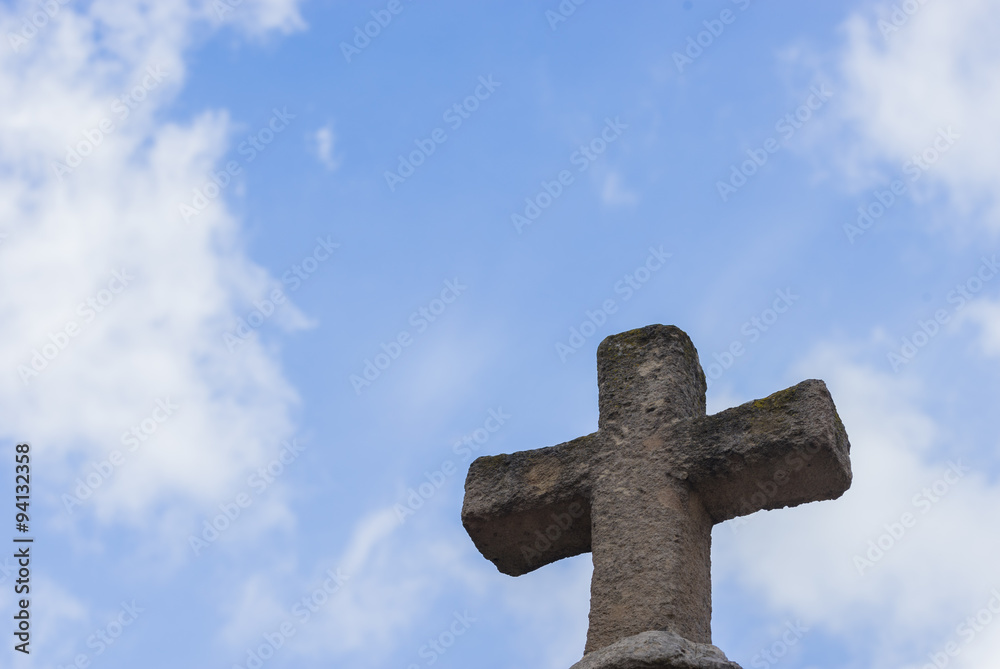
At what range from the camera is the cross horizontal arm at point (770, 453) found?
4.97 metres

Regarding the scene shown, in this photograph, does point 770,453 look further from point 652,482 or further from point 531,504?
point 531,504

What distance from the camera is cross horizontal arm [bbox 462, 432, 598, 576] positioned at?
5430 mm

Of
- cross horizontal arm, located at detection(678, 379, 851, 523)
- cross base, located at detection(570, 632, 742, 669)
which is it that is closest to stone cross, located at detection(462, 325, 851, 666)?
cross horizontal arm, located at detection(678, 379, 851, 523)

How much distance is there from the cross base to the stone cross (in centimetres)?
20

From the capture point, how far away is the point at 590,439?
5.49 metres

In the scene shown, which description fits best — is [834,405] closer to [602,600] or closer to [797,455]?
[797,455]

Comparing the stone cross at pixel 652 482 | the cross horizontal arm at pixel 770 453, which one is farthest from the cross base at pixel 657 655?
the cross horizontal arm at pixel 770 453

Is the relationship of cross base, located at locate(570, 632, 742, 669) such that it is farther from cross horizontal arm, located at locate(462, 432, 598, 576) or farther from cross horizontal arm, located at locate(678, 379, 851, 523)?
cross horizontal arm, located at locate(462, 432, 598, 576)

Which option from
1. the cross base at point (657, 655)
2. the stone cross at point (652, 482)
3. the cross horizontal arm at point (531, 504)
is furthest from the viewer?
the cross horizontal arm at point (531, 504)

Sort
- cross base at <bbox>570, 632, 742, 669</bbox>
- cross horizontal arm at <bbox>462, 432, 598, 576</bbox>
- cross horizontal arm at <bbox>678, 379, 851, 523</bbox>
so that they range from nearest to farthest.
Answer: cross base at <bbox>570, 632, 742, 669</bbox>, cross horizontal arm at <bbox>678, 379, 851, 523</bbox>, cross horizontal arm at <bbox>462, 432, 598, 576</bbox>

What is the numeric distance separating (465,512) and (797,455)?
5.16ft

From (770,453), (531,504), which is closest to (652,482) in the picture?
(770,453)

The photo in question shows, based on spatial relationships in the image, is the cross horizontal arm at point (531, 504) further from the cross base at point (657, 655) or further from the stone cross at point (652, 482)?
the cross base at point (657, 655)

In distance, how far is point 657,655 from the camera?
431 centimetres
